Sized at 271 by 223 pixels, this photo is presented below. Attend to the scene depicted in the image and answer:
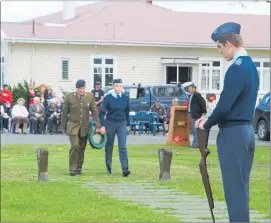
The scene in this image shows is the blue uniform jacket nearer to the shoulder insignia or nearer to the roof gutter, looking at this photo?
the shoulder insignia

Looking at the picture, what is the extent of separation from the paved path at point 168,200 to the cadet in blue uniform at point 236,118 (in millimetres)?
3190

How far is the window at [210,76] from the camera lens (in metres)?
49.7

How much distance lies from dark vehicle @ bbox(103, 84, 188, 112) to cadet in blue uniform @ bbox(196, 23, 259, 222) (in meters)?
30.6

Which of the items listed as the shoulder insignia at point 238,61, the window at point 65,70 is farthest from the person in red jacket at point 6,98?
the shoulder insignia at point 238,61

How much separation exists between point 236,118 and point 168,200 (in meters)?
5.46

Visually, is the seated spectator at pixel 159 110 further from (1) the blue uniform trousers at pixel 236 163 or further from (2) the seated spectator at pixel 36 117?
(1) the blue uniform trousers at pixel 236 163

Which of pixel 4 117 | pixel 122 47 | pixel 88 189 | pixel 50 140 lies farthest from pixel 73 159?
pixel 122 47

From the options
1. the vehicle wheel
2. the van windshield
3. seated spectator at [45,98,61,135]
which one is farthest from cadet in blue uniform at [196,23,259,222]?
the van windshield

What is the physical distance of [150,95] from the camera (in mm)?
40000

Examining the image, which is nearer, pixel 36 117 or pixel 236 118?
pixel 236 118

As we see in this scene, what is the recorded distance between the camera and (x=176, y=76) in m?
49.2

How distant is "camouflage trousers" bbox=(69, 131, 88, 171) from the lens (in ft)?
59.0

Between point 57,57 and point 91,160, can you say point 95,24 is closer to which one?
point 57,57

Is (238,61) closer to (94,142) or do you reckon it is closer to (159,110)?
(94,142)
